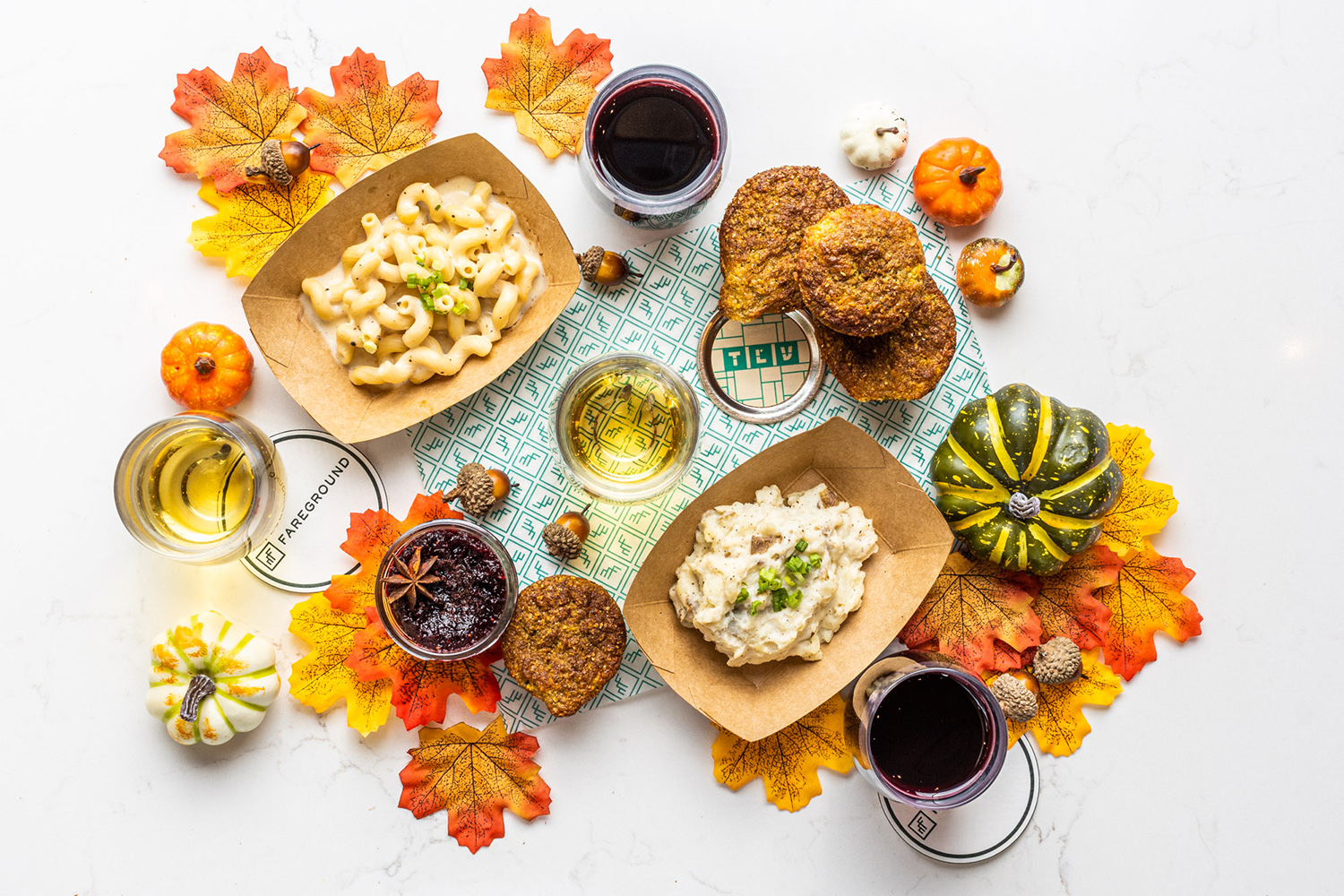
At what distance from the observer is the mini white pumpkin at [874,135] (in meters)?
2.23

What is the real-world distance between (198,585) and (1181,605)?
2583 mm

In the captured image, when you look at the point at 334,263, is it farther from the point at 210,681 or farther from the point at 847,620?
the point at 847,620

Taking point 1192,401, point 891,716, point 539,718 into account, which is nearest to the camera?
point 891,716

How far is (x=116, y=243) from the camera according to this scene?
7.58 feet

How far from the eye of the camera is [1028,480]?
2.08m

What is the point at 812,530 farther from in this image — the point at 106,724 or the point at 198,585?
the point at 106,724

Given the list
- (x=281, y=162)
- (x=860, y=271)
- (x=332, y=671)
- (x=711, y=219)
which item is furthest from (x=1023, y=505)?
(x=281, y=162)

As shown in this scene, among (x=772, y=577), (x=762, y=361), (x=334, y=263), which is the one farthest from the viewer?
(x=762, y=361)

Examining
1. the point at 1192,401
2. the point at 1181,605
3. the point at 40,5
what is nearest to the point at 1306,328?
the point at 1192,401

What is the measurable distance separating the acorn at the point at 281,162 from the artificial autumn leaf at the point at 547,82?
1.61 ft

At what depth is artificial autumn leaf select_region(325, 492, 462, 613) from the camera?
2.17m

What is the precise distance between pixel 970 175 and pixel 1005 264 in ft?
0.79

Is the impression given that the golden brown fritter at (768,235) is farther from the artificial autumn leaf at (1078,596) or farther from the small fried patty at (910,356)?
the artificial autumn leaf at (1078,596)

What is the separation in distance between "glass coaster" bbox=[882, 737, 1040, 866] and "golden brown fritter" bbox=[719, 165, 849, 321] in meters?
1.34
